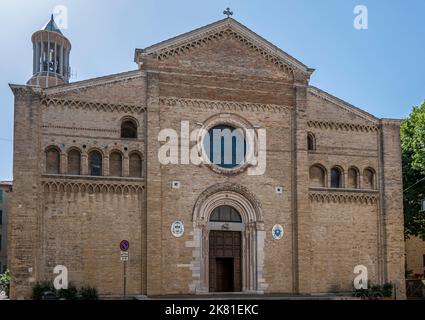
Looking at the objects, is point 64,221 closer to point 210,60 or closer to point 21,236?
point 21,236

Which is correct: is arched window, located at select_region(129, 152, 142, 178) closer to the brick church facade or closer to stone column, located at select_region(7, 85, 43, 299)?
the brick church facade

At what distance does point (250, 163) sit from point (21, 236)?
10.7 meters

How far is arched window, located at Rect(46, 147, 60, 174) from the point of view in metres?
23.4

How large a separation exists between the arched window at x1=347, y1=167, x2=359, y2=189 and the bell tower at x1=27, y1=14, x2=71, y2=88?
98.9 feet

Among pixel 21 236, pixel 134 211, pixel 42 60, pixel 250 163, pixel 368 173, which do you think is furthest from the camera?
pixel 42 60

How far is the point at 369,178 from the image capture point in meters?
27.8

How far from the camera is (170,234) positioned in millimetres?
24250

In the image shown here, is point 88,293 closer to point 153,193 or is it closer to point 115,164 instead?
point 153,193

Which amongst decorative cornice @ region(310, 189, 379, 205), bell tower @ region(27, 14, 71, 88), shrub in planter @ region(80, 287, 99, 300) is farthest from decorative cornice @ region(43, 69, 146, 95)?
bell tower @ region(27, 14, 71, 88)

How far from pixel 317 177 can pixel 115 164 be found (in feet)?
32.7

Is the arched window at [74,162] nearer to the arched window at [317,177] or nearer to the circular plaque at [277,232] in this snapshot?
the circular plaque at [277,232]

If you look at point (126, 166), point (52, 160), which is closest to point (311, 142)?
point (126, 166)

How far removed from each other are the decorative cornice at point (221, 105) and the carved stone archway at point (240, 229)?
3768mm
